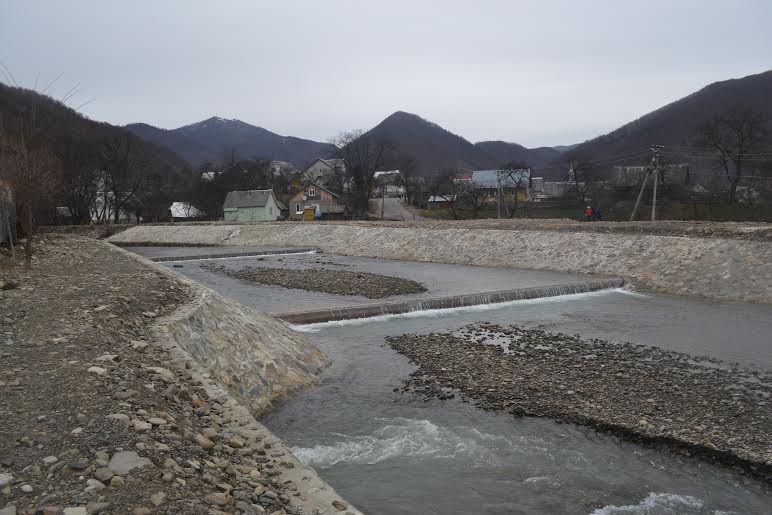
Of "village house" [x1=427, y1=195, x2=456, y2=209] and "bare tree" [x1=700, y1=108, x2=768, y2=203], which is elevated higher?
"bare tree" [x1=700, y1=108, x2=768, y2=203]

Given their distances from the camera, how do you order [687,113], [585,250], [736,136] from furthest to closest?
1. [687,113]
2. [736,136]
3. [585,250]

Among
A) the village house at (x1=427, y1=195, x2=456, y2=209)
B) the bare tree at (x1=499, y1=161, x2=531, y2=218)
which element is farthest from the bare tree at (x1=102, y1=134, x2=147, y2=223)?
the bare tree at (x1=499, y1=161, x2=531, y2=218)

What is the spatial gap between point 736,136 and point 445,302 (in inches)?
2353

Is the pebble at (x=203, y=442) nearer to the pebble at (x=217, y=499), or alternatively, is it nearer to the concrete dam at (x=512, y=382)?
the concrete dam at (x=512, y=382)

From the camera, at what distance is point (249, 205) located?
82.7 m

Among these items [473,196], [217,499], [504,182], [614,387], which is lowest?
[614,387]

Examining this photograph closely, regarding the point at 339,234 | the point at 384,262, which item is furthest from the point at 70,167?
the point at 384,262

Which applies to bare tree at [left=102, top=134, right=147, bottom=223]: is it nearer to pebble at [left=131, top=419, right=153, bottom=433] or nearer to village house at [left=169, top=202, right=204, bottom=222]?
village house at [left=169, top=202, right=204, bottom=222]

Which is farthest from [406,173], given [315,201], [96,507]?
[96,507]

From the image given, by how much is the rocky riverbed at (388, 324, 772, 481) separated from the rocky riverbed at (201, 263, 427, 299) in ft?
25.1

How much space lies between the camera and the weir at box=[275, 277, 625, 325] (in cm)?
1642

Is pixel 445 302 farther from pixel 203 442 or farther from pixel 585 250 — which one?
pixel 203 442

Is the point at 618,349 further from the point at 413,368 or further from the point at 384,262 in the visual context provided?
the point at 384,262

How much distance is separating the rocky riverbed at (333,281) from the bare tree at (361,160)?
5032 centimetres
